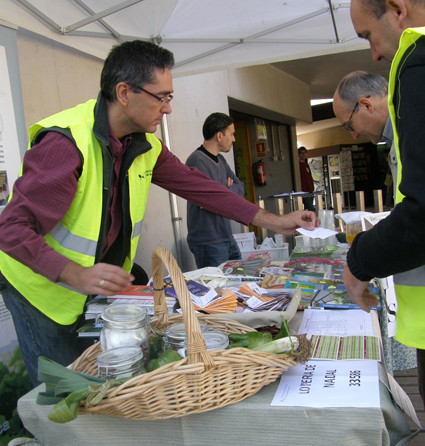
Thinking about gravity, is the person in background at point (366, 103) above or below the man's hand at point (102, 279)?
above

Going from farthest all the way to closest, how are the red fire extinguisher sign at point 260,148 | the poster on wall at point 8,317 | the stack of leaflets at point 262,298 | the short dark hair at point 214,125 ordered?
the red fire extinguisher sign at point 260,148
the short dark hair at point 214,125
the poster on wall at point 8,317
the stack of leaflets at point 262,298

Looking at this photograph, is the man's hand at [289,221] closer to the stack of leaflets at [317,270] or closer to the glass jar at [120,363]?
the stack of leaflets at [317,270]

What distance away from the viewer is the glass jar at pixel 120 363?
949 mm

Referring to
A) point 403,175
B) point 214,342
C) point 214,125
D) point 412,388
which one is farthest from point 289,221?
point 214,125

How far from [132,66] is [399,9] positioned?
978 mm

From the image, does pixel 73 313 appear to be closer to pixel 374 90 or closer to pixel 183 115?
pixel 374 90

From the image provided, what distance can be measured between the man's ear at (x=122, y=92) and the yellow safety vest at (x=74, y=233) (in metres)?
0.11

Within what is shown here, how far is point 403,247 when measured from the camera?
867 mm

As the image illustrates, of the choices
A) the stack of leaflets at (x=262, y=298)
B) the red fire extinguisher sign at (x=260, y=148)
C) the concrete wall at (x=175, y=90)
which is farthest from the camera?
the red fire extinguisher sign at (x=260, y=148)

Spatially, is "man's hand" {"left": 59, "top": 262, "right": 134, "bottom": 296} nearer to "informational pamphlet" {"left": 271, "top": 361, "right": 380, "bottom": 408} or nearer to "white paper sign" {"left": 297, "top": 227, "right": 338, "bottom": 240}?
"informational pamphlet" {"left": 271, "top": 361, "right": 380, "bottom": 408}

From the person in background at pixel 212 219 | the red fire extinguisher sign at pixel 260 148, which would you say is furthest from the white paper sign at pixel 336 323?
the red fire extinguisher sign at pixel 260 148

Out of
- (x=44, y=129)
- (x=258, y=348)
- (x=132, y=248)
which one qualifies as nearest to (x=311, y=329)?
(x=258, y=348)

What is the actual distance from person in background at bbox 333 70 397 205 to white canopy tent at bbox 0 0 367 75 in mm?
1450

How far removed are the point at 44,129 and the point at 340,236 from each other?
221cm
